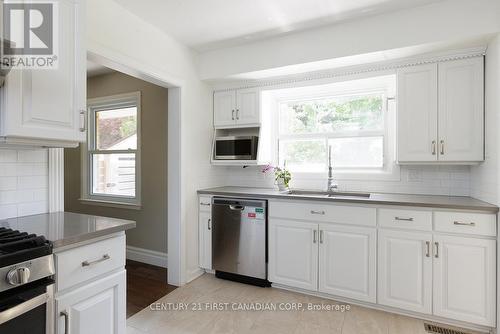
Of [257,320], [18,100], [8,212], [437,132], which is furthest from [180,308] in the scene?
[437,132]

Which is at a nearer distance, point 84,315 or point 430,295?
point 84,315

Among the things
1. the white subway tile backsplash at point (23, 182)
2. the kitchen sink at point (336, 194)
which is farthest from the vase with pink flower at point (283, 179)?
the white subway tile backsplash at point (23, 182)

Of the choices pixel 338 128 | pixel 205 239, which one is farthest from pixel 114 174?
pixel 338 128

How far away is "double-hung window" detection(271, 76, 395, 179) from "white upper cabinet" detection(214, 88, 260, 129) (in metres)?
0.39

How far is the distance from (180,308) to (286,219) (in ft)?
4.11

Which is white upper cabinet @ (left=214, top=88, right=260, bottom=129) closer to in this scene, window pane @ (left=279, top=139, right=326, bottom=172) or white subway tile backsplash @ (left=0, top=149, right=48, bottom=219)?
window pane @ (left=279, top=139, right=326, bottom=172)

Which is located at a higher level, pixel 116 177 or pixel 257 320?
pixel 116 177

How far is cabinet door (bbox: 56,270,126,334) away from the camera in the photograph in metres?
1.24

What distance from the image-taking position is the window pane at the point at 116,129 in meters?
3.73

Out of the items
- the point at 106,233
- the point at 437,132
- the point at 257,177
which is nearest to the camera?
the point at 106,233

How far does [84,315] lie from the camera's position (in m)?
1.31

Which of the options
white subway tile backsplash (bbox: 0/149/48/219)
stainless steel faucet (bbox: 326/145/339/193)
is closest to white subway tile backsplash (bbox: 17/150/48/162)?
white subway tile backsplash (bbox: 0/149/48/219)

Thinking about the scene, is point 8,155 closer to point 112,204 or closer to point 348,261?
point 112,204

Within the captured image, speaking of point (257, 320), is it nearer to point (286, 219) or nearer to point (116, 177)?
point (286, 219)
